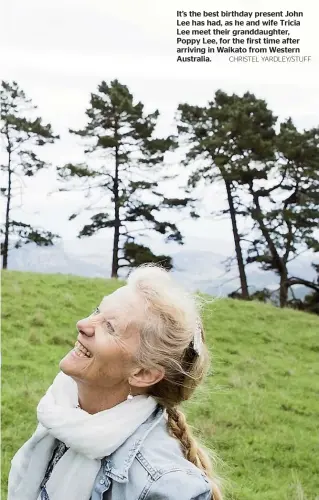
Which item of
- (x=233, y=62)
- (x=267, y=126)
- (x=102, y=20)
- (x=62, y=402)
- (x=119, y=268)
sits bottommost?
(x=62, y=402)

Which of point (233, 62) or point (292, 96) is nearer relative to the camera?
point (233, 62)

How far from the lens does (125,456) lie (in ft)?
2.65

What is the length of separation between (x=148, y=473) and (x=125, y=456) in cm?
4

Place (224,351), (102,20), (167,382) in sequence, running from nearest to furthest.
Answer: (167,382)
(102,20)
(224,351)

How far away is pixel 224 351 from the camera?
3.95m

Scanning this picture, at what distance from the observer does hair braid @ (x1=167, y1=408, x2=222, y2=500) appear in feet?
2.82

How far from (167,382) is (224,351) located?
10.2ft

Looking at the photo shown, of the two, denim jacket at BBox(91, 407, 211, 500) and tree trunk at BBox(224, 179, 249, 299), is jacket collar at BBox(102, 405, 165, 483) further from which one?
tree trunk at BBox(224, 179, 249, 299)

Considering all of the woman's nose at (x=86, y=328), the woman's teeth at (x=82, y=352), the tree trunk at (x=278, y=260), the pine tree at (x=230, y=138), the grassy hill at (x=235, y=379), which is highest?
the pine tree at (x=230, y=138)

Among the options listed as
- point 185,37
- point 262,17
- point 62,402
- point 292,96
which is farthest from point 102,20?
point 62,402

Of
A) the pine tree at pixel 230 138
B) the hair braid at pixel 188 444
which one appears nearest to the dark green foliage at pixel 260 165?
the pine tree at pixel 230 138

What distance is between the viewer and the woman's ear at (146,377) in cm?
87

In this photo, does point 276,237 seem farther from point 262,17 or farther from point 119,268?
point 262,17

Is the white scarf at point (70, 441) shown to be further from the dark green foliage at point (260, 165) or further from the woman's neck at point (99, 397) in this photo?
the dark green foliage at point (260, 165)
